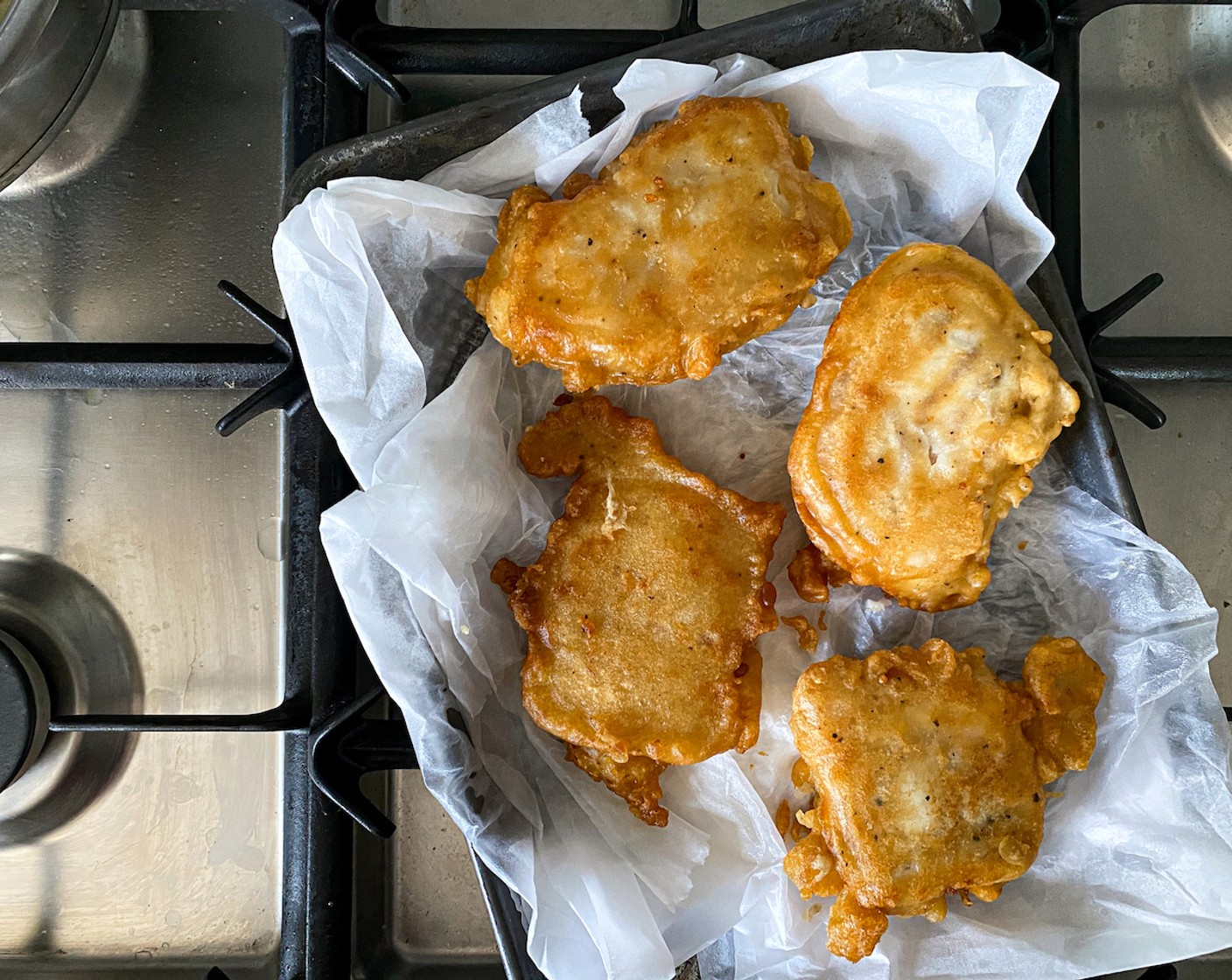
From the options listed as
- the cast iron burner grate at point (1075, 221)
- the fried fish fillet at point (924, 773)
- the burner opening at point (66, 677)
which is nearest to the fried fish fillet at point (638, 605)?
the fried fish fillet at point (924, 773)

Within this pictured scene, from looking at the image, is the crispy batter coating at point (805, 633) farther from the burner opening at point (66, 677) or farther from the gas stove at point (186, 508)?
the burner opening at point (66, 677)

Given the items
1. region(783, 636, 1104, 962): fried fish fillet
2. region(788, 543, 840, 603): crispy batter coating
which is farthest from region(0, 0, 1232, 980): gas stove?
region(788, 543, 840, 603): crispy batter coating

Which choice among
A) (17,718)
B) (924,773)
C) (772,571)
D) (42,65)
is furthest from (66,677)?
(924,773)

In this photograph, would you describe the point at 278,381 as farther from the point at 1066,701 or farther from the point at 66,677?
the point at 1066,701

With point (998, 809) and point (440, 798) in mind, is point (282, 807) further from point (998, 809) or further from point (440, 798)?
point (998, 809)

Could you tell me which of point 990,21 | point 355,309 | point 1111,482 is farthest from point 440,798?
point 990,21

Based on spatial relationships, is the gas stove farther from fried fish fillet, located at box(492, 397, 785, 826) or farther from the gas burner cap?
fried fish fillet, located at box(492, 397, 785, 826)
